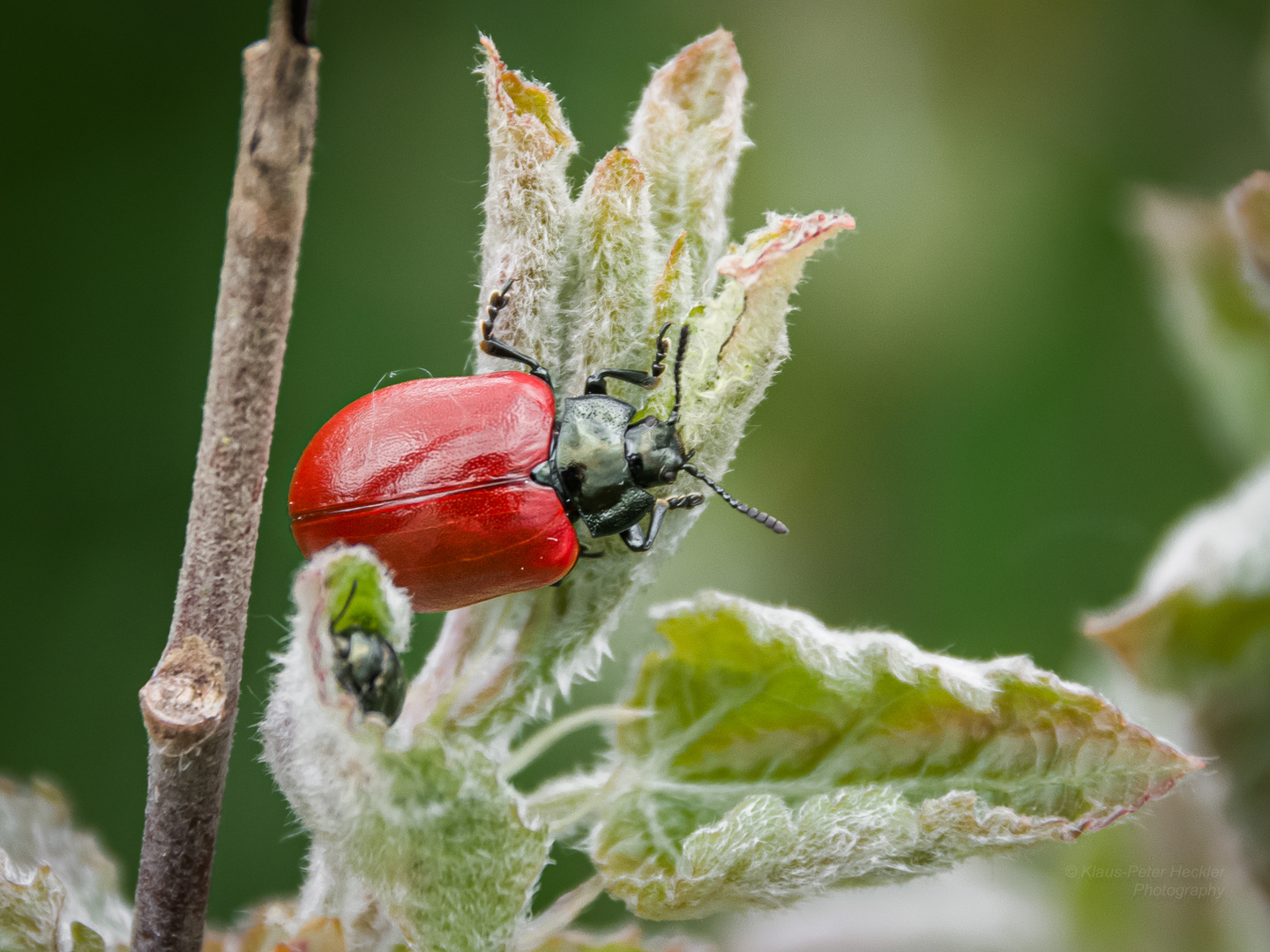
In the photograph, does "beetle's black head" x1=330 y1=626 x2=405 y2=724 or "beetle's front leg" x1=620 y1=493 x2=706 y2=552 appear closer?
"beetle's black head" x1=330 y1=626 x2=405 y2=724

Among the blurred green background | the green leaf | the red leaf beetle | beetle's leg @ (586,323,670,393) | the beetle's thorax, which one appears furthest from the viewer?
the blurred green background

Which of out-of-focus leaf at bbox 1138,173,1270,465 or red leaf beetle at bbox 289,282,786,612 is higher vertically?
out-of-focus leaf at bbox 1138,173,1270,465

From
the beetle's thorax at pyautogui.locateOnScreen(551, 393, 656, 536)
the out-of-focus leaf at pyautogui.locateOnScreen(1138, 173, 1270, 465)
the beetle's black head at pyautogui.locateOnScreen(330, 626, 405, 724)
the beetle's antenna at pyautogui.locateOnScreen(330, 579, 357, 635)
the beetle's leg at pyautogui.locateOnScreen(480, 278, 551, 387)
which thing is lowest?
the beetle's black head at pyautogui.locateOnScreen(330, 626, 405, 724)

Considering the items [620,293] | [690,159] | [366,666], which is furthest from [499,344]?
[366,666]

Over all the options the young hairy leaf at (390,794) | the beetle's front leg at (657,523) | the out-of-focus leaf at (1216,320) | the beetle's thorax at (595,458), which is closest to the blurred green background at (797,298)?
the out-of-focus leaf at (1216,320)

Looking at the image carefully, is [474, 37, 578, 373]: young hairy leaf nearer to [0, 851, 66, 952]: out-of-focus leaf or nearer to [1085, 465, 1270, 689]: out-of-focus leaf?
[0, 851, 66, 952]: out-of-focus leaf

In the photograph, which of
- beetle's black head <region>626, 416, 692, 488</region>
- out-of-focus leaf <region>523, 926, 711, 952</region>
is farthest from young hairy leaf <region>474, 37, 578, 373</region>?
out-of-focus leaf <region>523, 926, 711, 952</region>

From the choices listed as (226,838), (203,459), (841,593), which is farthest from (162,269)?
(203,459)
